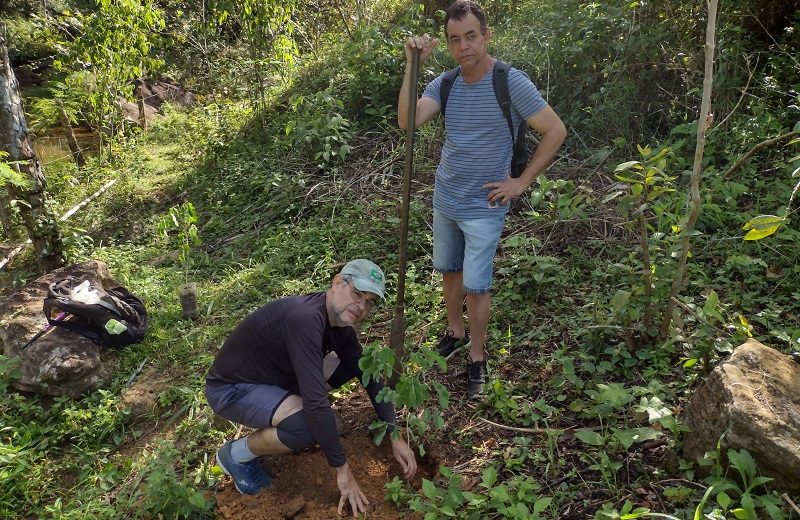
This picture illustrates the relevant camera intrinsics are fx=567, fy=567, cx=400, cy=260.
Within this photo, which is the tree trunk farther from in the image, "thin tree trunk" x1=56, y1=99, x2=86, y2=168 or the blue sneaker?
the blue sneaker

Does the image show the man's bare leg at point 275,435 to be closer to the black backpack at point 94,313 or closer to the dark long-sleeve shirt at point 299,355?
the dark long-sleeve shirt at point 299,355

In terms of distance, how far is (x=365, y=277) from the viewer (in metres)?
Answer: 2.41

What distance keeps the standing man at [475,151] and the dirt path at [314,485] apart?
2.09ft

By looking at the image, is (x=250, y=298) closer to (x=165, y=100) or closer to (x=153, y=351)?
(x=153, y=351)

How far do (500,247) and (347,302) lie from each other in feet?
7.00

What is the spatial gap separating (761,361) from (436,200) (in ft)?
5.44

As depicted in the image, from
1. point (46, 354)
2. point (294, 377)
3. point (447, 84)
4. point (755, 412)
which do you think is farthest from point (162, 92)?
point (755, 412)

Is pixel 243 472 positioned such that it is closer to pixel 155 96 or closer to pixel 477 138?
pixel 477 138

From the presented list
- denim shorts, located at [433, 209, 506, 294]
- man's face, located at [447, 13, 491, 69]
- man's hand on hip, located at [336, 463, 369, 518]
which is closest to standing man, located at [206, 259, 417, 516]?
man's hand on hip, located at [336, 463, 369, 518]

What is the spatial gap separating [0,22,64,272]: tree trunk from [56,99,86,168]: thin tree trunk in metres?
2.50

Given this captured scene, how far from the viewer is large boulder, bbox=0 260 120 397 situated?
11.7 feet

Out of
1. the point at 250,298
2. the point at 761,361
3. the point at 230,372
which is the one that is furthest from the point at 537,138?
the point at 230,372

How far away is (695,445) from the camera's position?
228 cm

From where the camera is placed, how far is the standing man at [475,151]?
2.67 m
